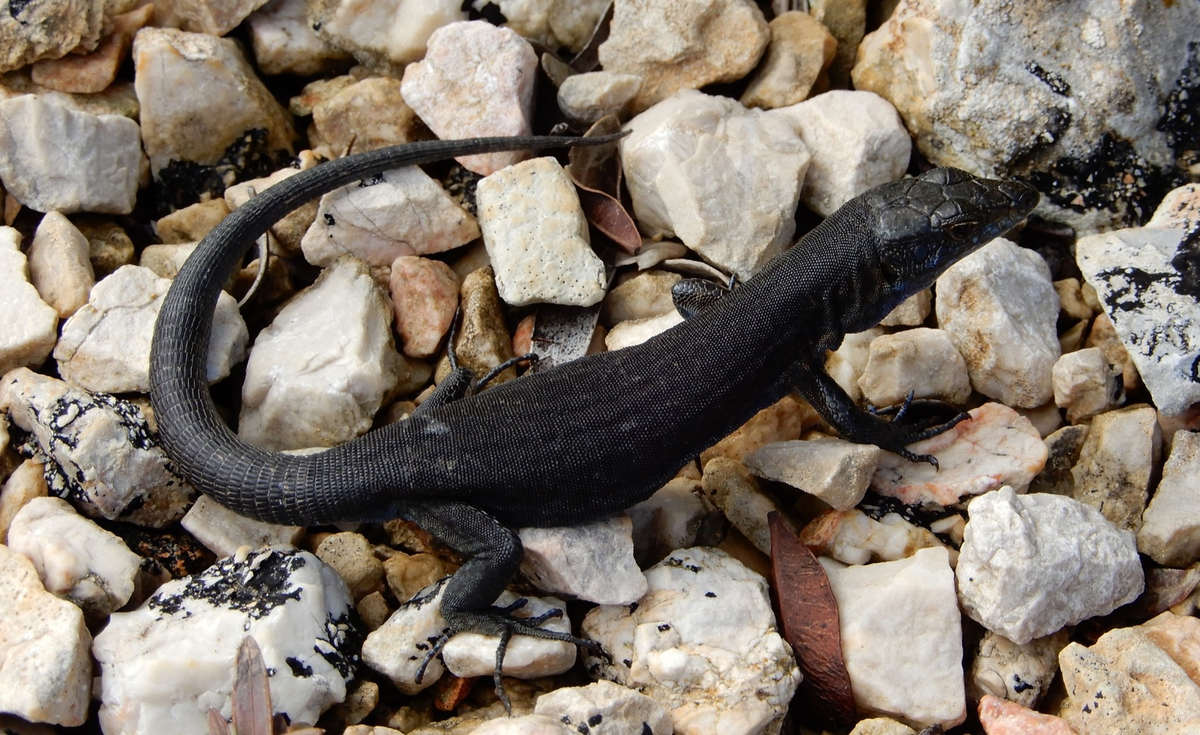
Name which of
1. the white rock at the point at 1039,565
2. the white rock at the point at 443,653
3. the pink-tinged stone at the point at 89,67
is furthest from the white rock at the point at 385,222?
the white rock at the point at 1039,565

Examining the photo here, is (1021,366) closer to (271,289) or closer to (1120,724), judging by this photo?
(1120,724)

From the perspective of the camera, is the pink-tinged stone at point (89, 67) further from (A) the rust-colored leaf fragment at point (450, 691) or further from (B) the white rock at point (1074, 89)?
(B) the white rock at point (1074, 89)

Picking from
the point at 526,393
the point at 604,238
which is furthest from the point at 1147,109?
the point at 526,393

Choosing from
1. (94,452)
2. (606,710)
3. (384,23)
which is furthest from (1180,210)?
(94,452)

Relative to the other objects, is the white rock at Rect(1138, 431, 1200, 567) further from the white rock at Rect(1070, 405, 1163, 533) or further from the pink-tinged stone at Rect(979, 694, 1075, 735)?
the pink-tinged stone at Rect(979, 694, 1075, 735)

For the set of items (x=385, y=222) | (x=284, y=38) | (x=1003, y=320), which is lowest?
(x=385, y=222)

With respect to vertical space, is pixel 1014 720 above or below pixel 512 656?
above

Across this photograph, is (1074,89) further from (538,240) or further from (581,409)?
(581,409)

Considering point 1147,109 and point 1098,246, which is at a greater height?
point 1147,109
